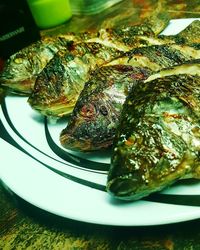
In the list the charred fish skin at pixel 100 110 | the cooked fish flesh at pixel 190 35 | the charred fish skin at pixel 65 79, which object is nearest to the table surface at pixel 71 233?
the charred fish skin at pixel 100 110

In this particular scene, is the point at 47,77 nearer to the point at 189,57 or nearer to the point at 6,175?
the point at 6,175

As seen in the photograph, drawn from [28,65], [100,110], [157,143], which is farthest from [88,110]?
[28,65]

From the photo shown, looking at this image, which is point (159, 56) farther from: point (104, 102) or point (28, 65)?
point (28, 65)

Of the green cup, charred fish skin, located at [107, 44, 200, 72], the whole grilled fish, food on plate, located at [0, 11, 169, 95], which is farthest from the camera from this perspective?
the green cup

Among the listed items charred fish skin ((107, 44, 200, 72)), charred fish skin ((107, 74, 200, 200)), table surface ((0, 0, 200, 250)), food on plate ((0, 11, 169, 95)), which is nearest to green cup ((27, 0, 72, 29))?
food on plate ((0, 11, 169, 95))

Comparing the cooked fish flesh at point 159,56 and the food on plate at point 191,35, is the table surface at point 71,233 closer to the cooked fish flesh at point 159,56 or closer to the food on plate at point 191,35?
the cooked fish flesh at point 159,56

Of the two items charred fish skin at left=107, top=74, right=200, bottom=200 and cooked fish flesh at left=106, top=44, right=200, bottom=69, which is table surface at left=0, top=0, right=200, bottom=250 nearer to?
charred fish skin at left=107, top=74, right=200, bottom=200
